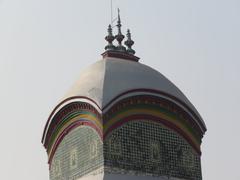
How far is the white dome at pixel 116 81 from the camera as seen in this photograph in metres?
21.5

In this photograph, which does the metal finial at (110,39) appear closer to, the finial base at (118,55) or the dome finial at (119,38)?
the dome finial at (119,38)

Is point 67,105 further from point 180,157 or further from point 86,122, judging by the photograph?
point 180,157

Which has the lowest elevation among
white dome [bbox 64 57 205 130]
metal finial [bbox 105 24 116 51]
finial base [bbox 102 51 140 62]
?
white dome [bbox 64 57 205 130]

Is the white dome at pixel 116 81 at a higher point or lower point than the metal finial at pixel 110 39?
lower

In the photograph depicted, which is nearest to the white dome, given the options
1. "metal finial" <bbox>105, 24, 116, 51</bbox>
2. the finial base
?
the finial base

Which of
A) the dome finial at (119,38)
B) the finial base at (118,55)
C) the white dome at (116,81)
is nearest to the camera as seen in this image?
the white dome at (116,81)

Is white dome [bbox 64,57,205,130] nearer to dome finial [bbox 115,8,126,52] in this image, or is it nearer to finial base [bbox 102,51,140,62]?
finial base [bbox 102,51,140,62]

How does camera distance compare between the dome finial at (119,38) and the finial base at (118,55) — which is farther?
the dome finial at (119,38)

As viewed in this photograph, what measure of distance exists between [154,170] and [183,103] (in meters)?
2.38

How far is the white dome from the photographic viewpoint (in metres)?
21.5

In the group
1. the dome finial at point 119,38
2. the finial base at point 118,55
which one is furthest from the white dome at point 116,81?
the dome finial at point 119,38

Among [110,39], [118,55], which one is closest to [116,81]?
[118,55]

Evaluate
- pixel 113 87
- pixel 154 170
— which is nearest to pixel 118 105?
pixel 113 87

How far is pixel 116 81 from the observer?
21.8m
